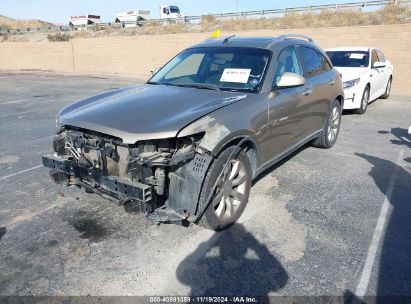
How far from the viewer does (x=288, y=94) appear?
4445mm

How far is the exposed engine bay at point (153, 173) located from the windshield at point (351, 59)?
310 inches

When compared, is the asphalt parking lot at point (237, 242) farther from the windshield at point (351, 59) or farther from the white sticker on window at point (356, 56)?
the white sticker on window at point (356, 56)

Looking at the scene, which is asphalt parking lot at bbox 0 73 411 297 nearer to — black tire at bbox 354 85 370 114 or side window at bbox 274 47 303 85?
side window at bbox 274 47 303 85

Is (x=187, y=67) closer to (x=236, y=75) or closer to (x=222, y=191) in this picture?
(x=236, y=75)

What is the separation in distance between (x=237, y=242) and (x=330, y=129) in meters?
3.54

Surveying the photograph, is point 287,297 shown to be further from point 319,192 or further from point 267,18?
point 267,18

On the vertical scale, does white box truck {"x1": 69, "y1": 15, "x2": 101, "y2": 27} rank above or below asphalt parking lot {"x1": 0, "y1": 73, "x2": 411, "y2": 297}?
above

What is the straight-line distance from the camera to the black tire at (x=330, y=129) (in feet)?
19.7

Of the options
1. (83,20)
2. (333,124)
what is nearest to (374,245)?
(333,124)

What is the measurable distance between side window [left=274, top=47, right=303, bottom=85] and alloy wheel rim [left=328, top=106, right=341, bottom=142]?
5.13 feet

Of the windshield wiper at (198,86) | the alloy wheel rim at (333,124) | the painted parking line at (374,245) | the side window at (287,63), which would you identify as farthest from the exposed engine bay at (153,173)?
the alloy wheel rim at (333,124)

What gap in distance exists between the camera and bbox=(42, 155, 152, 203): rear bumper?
3078mm

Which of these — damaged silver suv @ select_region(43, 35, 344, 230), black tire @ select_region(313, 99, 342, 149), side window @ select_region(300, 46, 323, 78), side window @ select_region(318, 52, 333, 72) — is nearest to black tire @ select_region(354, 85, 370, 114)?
black tire @ select_region(313, 99, 342, 149)

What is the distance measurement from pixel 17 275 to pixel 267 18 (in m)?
27.9
